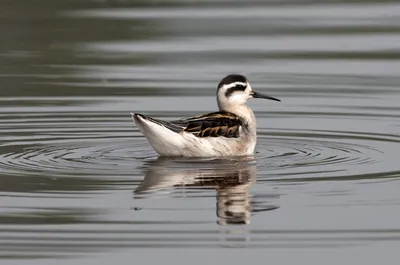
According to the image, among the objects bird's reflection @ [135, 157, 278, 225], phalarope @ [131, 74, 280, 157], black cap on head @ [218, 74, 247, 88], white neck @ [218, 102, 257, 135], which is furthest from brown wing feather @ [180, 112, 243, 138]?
black cap on head @ [218, 74, 247, 88]

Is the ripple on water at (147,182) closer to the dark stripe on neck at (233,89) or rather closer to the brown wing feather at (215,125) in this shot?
the brown wing feather at (215,125)

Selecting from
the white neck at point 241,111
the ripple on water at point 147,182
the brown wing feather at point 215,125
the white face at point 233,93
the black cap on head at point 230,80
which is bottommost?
the ripple on water at point 147,182

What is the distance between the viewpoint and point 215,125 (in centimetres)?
1555

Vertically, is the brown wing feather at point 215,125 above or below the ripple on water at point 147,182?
above

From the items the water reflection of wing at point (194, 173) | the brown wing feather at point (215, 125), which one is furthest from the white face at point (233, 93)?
the water reflection of wing at point (194, 173)

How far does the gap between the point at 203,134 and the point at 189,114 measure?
103 inches

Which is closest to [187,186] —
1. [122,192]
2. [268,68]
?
[122,192]

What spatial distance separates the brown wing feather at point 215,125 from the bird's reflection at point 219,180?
0.35 metres

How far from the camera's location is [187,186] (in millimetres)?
13375

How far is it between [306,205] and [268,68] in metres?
8.86

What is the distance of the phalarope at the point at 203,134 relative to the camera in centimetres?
1499

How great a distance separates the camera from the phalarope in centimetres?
1499

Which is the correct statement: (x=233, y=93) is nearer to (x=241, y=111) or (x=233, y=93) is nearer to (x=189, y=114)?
(x=241, y=111)
